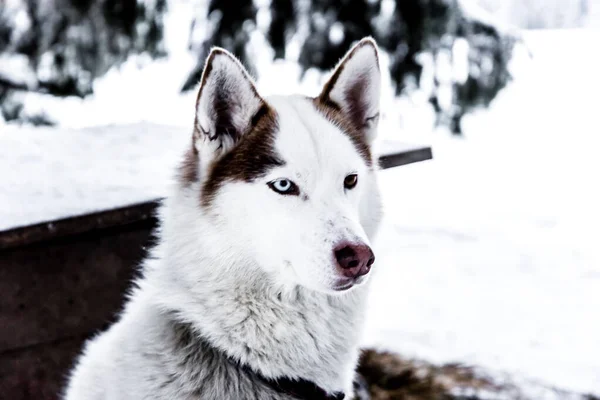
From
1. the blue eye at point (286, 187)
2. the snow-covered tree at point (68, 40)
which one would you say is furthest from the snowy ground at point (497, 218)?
the blue eye at point (286, 187)

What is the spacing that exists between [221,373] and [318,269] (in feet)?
1.21

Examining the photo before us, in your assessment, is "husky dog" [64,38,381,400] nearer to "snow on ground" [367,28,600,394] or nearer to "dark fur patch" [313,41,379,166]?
"dark fur patch" [313,41,379,166]

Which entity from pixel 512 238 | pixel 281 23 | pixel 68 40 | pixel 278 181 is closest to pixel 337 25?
pixel 281 23

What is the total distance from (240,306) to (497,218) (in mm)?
4521

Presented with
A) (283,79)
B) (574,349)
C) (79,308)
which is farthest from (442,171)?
(79,308)

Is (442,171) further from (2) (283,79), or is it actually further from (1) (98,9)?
(1) (98,9)

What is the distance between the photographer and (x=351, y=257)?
4.59 ft

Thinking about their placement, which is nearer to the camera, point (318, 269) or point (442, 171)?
point (318, 269)

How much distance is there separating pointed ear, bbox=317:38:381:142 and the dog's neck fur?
0.49 m

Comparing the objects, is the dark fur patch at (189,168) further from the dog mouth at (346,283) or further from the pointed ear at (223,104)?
the dog mouth at (346,283)

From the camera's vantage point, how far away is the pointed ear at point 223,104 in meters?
1.48

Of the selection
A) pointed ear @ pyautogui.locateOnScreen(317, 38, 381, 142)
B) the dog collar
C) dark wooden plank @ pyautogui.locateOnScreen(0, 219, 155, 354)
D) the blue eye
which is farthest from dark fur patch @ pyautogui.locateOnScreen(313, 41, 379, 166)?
dark wooden plank @ pyautogui.locateOnScreen(0, 219, 155, 354)

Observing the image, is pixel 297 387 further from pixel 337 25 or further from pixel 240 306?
pixel 337 25

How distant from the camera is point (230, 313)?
1555 millimetres
